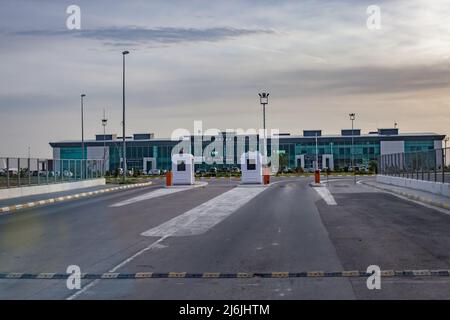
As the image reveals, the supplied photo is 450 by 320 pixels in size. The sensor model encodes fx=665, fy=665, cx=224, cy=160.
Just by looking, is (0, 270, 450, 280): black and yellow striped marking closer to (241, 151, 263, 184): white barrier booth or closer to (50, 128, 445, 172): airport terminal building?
(241, 151, 263, 184): white barrier booth

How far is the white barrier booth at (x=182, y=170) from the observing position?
49812 mm

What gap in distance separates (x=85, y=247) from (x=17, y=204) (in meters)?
15.1

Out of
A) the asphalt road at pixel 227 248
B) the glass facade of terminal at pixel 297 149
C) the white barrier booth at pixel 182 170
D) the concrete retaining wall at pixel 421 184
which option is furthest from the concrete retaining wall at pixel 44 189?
the glass facade of terminal at pixel 297 149

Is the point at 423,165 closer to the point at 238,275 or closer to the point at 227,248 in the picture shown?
the point at 227,248

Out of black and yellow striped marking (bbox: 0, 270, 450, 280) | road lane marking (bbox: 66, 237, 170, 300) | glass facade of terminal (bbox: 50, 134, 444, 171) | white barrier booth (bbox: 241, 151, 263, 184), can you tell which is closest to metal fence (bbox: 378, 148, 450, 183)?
white barrier booth (bbox: 241, 151, 263, 184)

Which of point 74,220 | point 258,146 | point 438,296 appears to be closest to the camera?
point 438,296

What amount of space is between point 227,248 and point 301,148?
106m

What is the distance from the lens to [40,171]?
127 feet

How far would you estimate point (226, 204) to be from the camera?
27.7 m

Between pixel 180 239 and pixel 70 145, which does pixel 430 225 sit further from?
pixel 70 145

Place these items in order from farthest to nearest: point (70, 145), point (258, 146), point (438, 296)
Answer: point (70, 145)
point (258, 146)
point (438, 296)

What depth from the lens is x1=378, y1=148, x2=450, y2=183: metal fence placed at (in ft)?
101

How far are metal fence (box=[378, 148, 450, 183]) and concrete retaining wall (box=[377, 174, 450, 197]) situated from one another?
285 mm

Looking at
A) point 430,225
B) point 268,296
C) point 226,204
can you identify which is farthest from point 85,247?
point 226,204
